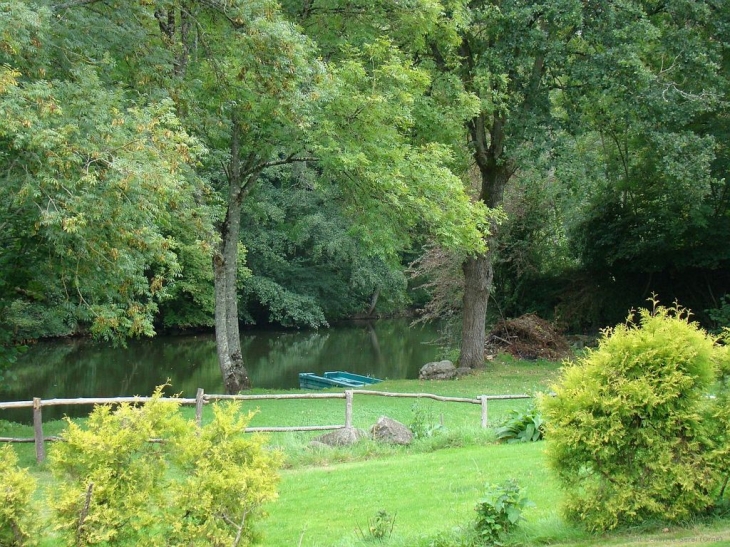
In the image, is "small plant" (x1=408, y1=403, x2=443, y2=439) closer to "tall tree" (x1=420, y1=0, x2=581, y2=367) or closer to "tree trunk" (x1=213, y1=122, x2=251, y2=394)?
"tall tree" (x1=420, y1=0, x2=581, y2=367)

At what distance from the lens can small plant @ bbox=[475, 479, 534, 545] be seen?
6.03m

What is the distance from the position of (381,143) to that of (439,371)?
8581 mm

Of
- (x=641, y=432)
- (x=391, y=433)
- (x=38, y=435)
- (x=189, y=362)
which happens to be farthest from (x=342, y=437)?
(x=189, y=362)

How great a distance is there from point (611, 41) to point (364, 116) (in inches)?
266

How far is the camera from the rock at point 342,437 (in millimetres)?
11770

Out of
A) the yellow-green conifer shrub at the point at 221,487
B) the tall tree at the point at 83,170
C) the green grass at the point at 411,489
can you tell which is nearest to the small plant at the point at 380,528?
the green grass at the point at 411,489

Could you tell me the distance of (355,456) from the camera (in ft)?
37.1

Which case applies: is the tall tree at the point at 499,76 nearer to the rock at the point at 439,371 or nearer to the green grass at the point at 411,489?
the rock at the point at 439,371

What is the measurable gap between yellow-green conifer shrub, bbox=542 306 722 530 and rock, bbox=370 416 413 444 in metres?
5.43

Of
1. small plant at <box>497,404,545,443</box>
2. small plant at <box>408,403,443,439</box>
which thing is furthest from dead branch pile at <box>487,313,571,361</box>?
small plant at <box>497,404,545,443</box>

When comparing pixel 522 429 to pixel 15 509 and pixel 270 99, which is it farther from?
pixel 270 99

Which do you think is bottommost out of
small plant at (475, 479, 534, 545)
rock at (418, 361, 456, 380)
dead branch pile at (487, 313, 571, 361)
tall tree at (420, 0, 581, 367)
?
rock at (418, 361, 456, 380)

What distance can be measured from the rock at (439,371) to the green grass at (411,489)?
739 cm

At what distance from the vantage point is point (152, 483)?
Answer: 543 cm
